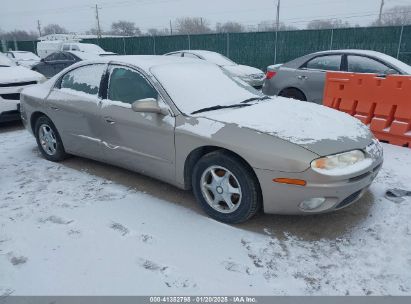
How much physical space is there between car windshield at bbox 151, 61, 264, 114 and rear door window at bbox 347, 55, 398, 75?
3345mm

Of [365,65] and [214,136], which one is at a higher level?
[365,65]

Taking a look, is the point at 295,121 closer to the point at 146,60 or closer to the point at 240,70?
the point at 146,60

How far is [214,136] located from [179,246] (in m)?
1.01

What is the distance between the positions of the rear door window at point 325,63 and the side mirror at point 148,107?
15.3 ft

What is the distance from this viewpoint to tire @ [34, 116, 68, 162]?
4.86m

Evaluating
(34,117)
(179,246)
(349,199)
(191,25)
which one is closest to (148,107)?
(179,246)

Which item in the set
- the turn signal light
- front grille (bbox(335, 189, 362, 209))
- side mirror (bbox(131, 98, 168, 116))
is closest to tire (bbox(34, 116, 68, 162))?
side mirror (bbox(131, 98, 168, 116))

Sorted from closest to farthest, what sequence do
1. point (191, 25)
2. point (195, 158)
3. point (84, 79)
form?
point (195, 158)
point (84, 79)
point (191, 25)

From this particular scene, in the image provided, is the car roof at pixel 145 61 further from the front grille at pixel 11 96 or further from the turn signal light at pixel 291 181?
the front grille at pixel 11 96

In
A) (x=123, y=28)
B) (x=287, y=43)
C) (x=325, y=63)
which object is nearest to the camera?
(x=325, y=63)

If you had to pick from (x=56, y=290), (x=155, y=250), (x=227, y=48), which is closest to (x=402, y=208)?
(x=155, y=250)

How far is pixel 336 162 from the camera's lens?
2.94 meters

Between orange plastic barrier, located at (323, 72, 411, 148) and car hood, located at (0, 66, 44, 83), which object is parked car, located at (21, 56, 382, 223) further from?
car hood, located at (0, 66, 44, 83)

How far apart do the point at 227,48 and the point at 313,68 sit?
10.4 meters
